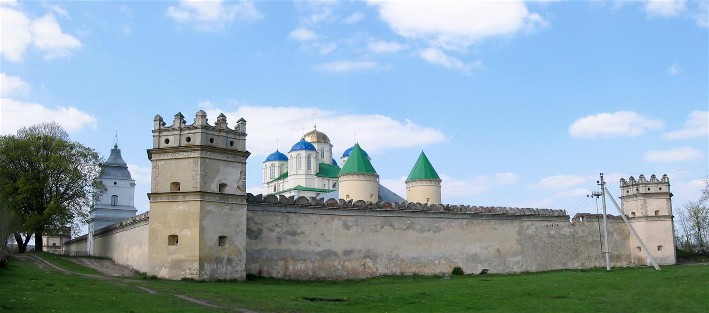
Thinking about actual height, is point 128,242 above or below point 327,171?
below

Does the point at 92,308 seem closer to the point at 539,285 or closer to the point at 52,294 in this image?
the point at 52,294

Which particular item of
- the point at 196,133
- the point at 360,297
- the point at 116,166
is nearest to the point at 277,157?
the point at 116,166

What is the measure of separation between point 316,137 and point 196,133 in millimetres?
→ 54896

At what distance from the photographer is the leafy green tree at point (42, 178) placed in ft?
132

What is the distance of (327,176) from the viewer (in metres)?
76.1

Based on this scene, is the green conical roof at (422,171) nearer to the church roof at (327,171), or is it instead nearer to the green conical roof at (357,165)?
the green conical roof at (357,165)

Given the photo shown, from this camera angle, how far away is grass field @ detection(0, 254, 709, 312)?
646 inches

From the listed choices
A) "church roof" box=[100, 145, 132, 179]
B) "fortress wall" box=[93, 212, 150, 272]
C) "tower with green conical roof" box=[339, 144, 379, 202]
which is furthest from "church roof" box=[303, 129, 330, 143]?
"fortress wall" box=[93, 212, 150, 272]

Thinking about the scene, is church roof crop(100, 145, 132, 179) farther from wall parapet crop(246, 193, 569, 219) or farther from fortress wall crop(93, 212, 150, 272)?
wall parapet crop(246, 193, 569, 219)

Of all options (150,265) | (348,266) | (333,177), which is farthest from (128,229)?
(333,177)

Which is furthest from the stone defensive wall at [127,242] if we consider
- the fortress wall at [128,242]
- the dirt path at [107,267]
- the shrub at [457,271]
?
the shrub at [457,271]

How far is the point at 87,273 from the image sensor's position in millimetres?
28203

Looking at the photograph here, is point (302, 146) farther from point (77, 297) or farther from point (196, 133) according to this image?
point (77, 297)

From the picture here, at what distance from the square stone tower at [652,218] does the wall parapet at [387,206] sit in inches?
222
